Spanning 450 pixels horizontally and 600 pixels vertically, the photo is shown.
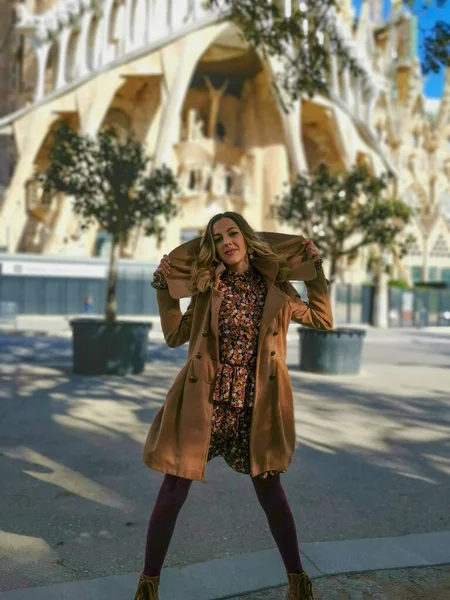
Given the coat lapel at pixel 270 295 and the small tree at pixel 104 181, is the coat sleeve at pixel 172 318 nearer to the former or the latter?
the coat lapel at pixel 270 295

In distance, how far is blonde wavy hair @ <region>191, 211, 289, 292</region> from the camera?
2404 millimetres

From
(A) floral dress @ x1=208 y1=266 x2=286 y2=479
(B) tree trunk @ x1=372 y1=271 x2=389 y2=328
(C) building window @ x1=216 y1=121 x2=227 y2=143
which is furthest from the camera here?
(C) building window @ x1=216 y1=121 x2=227 y2=143

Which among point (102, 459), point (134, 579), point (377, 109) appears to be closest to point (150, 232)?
point (102, 459)

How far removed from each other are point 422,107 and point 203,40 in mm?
31672

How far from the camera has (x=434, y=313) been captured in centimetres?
3047

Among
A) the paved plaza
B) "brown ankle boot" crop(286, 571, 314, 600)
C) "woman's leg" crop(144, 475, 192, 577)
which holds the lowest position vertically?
the paved plaza

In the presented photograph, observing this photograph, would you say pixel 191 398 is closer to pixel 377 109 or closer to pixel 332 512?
pixel 332 512

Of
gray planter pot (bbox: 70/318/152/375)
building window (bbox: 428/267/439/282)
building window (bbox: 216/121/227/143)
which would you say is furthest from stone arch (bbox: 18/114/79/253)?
building window (bbox: 428/267/439/282)

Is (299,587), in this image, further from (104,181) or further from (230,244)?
(104,181)

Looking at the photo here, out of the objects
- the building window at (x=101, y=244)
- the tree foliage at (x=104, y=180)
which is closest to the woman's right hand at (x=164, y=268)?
the tree foliage at (x=104, y=180)

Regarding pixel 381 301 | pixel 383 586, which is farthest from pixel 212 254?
pixel 381 301

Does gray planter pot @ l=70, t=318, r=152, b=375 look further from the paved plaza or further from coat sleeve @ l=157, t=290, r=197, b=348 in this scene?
coat sleeve @ l=157, t=290, r=197, b=348

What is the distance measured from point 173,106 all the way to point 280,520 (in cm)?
3228

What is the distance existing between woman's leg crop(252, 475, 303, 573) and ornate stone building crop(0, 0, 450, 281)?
28371 mm
